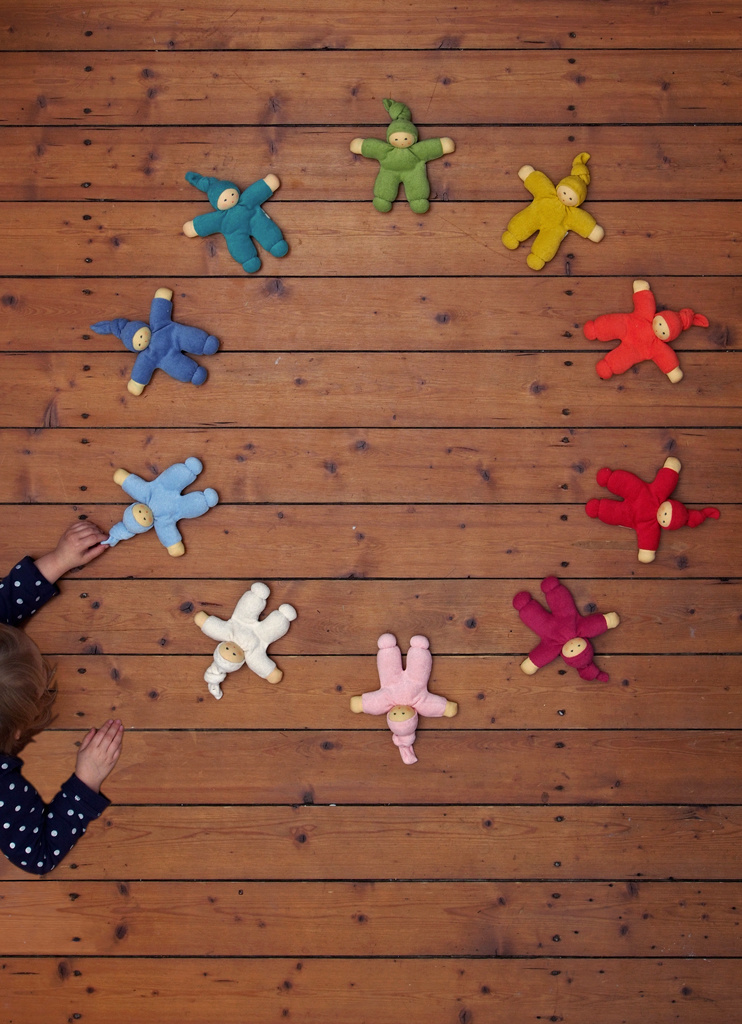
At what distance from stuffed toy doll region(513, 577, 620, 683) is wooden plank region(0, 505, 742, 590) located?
60 mm

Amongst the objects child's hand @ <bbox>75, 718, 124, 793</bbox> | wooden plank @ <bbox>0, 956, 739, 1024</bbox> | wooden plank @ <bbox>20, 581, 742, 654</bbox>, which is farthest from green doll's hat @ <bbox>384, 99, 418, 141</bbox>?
wooden plank @ <bbox>0, 956, 739, 1024</bbox>

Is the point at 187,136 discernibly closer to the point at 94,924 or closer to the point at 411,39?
the point at 411,39

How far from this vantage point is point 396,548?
1.39m

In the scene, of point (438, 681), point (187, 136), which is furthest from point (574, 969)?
point (187, 136)

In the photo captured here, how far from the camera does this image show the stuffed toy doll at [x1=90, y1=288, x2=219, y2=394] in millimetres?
1363

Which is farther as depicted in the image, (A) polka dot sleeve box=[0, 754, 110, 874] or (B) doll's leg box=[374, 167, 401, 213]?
(B) doll's leg box=[374, 167, 401, 213]

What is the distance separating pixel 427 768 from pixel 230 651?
422 mm

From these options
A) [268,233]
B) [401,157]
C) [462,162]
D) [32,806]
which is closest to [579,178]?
[462,162]

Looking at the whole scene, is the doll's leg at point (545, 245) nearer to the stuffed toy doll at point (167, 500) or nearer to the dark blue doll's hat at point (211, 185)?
the dark blue doll's hat at point (211, 185)

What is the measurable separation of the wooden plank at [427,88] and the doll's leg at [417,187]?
0.39 feet

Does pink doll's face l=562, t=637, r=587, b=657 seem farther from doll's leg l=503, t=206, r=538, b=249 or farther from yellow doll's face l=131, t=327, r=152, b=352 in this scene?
yellow doll's face l=131, t=327, r=152, b=352

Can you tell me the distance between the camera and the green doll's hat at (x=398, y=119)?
1346 millimetres

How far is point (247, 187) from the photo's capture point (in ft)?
4.63

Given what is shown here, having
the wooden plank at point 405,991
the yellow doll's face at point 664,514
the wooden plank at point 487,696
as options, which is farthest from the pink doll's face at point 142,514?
the yellow doll's face at point 664,514
